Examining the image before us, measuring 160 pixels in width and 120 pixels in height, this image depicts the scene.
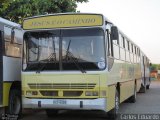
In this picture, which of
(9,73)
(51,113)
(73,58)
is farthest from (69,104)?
(51,113)

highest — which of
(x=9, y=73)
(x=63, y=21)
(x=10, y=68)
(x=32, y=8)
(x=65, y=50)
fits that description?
(x=32, y=8)

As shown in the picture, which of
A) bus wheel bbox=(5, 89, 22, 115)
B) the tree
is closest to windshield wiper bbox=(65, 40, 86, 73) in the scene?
bus wheel bbox=(5, 89, 22, 115)

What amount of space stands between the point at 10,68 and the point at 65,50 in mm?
1930

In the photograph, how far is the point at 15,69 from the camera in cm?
1300

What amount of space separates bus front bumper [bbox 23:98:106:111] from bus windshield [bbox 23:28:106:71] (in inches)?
33.5

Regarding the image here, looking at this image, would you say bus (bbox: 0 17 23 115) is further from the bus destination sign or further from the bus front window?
the bus front window

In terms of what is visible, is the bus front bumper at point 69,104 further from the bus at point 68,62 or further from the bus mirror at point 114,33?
the bus mirror at point 114,33

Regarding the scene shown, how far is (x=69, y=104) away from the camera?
1134 centimetres

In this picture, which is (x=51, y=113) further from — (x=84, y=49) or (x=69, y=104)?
(x=84, y=49)

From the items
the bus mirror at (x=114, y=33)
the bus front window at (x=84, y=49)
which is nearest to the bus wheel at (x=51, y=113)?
the bus front window at (x=84, y=49)

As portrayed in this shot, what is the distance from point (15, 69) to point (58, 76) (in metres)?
2.02

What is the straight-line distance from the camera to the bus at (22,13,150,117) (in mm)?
11336

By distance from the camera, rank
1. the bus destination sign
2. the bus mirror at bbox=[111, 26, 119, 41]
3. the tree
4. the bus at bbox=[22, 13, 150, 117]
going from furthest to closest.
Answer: the tree, the bus mirror at bbox=[111, 26, 119, 41], the bus destination sign, the bus at bbox=[22, 13, 150, 117]

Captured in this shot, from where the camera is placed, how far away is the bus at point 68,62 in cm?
1134
